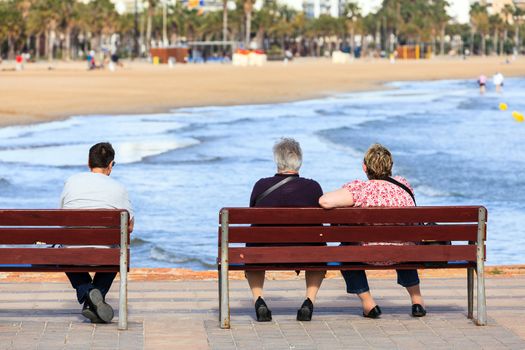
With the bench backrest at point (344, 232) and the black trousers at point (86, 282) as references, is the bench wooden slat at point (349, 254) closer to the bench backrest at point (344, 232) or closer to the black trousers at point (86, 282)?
the bench backrest at point (344, 232)

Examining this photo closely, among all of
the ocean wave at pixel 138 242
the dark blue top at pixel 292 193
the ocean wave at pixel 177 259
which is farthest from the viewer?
the ocean wave at pixel 138 242

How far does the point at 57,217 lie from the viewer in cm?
673

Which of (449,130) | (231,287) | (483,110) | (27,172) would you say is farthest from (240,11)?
(231,287)

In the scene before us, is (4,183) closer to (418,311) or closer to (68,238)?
(68,238)

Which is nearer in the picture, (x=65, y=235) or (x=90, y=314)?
(x=65, y=235)

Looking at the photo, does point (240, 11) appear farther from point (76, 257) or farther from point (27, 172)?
point (76, 257)

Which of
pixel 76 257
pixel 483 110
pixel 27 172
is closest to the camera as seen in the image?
pixel 76 257

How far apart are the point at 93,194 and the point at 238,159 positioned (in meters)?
17.3

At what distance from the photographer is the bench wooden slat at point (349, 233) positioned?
22.6ft

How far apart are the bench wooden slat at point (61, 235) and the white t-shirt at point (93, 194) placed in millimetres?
461

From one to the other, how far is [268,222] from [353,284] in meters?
0.80

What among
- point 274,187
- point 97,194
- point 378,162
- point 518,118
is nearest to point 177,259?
point 97,194

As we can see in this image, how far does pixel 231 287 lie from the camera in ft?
28.3

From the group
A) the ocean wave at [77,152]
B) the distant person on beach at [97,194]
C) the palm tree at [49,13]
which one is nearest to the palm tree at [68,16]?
the palm tree at [49,13]
